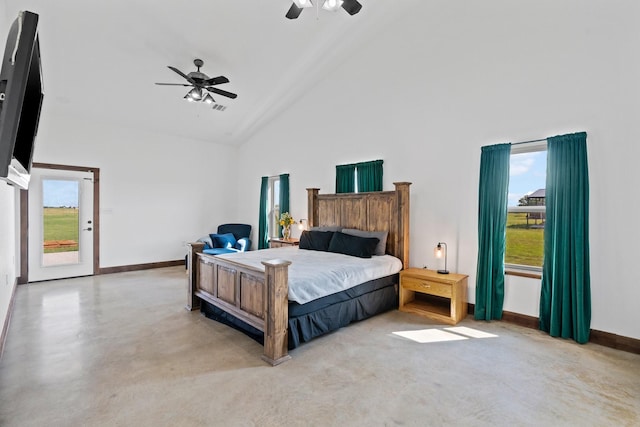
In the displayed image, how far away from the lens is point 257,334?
318 centimetres

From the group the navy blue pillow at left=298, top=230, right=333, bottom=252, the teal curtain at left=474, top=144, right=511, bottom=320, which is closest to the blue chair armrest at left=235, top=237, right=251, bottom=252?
the navy blue pillow at left=298, top=230, right=333, bottom=252

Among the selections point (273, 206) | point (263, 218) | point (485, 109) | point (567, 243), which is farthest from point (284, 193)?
point (567, 243)

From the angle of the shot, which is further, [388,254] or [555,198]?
[388,254]

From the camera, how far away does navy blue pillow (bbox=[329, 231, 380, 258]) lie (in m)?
4.27

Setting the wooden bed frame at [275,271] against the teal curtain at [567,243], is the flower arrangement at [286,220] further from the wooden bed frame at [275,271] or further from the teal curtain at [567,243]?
the teal curtain at [567,243]

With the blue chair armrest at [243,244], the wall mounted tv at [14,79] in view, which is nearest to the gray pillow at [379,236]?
the blue chair armrest at [243,244]

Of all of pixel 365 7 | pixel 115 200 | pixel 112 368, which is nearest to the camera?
pixel 112 368

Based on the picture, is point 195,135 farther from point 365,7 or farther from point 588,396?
point 588,396

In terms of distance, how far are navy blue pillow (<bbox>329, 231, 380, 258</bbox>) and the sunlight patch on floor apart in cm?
117

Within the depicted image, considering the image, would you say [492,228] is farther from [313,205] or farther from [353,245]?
[313,205]

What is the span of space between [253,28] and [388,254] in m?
3.70

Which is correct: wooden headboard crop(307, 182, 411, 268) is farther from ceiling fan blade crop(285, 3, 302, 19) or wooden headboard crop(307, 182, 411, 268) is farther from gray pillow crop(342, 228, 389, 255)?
ceiling fan blade crop(285, 3, 302, 19)

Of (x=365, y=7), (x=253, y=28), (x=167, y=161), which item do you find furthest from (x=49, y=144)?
(x=365, y=7)

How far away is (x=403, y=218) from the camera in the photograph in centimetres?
441
